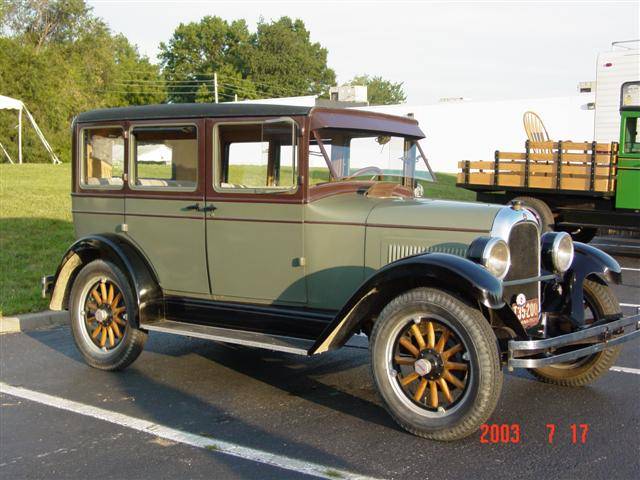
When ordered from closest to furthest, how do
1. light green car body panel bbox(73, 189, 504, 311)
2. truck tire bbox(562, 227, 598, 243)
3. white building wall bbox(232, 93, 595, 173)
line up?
light green car body panel bbox(73, 189, 504, 311) → truck tire bbox(562, 227, 598, 243) → white building wall bbox(232, 93, 595, 173)

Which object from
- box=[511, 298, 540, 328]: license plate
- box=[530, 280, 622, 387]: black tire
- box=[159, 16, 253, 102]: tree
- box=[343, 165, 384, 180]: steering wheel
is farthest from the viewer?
box=[159, 16, 253, 102]: tree

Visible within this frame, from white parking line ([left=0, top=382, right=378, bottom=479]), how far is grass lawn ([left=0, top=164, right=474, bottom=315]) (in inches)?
106

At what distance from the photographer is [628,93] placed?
14.2 m

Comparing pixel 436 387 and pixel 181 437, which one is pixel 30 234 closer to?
pixel 181 437

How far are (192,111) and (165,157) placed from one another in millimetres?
552

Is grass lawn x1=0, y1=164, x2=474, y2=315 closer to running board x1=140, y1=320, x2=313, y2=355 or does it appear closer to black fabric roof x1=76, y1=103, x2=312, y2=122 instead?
black fabric roof x1=76, y1=103, x2=312, y2=122

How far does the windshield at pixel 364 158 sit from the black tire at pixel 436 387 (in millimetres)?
1248

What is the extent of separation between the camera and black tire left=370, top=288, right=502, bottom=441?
3951mm

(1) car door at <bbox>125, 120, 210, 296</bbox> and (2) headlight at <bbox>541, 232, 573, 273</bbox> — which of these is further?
(1) car door at <bbox>125, 120, 210, 296</bbox>

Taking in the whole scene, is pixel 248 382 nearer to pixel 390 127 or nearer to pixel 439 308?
pixel 439 308

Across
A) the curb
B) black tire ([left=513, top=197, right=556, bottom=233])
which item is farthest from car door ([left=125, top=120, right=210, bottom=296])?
black tire ([left=513, top=197, right=556, bottom=233])

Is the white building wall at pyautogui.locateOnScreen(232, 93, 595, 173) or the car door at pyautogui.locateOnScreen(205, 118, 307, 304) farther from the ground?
the white building wall at pyautogui.locateOnScreen(232, 93, 595, 173)

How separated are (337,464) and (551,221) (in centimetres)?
982

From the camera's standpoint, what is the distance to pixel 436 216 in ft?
15.3
